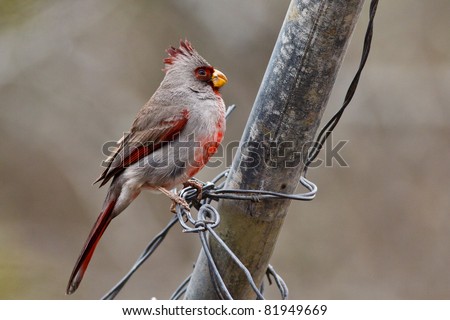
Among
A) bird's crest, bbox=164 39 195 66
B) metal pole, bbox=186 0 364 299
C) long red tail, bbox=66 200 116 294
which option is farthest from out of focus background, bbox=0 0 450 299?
metal pole, bbox=186 0 364 299

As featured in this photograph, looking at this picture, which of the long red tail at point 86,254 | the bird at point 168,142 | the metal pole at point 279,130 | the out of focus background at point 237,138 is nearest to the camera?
the metal pole at point 279,130

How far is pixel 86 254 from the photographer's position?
398 centimetres

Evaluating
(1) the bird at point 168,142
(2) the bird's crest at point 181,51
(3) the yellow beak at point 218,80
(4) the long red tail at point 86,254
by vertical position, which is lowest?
(4) the long red tail at point 86,254

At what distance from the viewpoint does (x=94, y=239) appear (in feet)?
13.2

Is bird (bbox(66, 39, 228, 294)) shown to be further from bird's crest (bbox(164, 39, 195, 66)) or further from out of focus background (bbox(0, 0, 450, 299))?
out of focus background (bbox(0, 0, 450, 299))

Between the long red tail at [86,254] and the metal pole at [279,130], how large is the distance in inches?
33.6

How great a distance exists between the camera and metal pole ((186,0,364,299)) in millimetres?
2854

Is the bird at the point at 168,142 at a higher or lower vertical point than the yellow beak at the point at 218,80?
lower

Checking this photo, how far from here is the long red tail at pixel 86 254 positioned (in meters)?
3.88

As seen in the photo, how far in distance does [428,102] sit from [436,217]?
1.17 meters

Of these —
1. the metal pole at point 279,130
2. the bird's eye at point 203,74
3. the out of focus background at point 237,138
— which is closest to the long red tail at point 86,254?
the metal pole at point 279,130

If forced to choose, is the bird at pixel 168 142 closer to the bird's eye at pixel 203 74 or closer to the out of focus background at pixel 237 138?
the bird's eye at pixel 203 74

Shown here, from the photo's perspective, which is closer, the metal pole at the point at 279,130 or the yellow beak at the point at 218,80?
the metal pole at the point at 279,130

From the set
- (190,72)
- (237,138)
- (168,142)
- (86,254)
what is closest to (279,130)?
(168,142)
